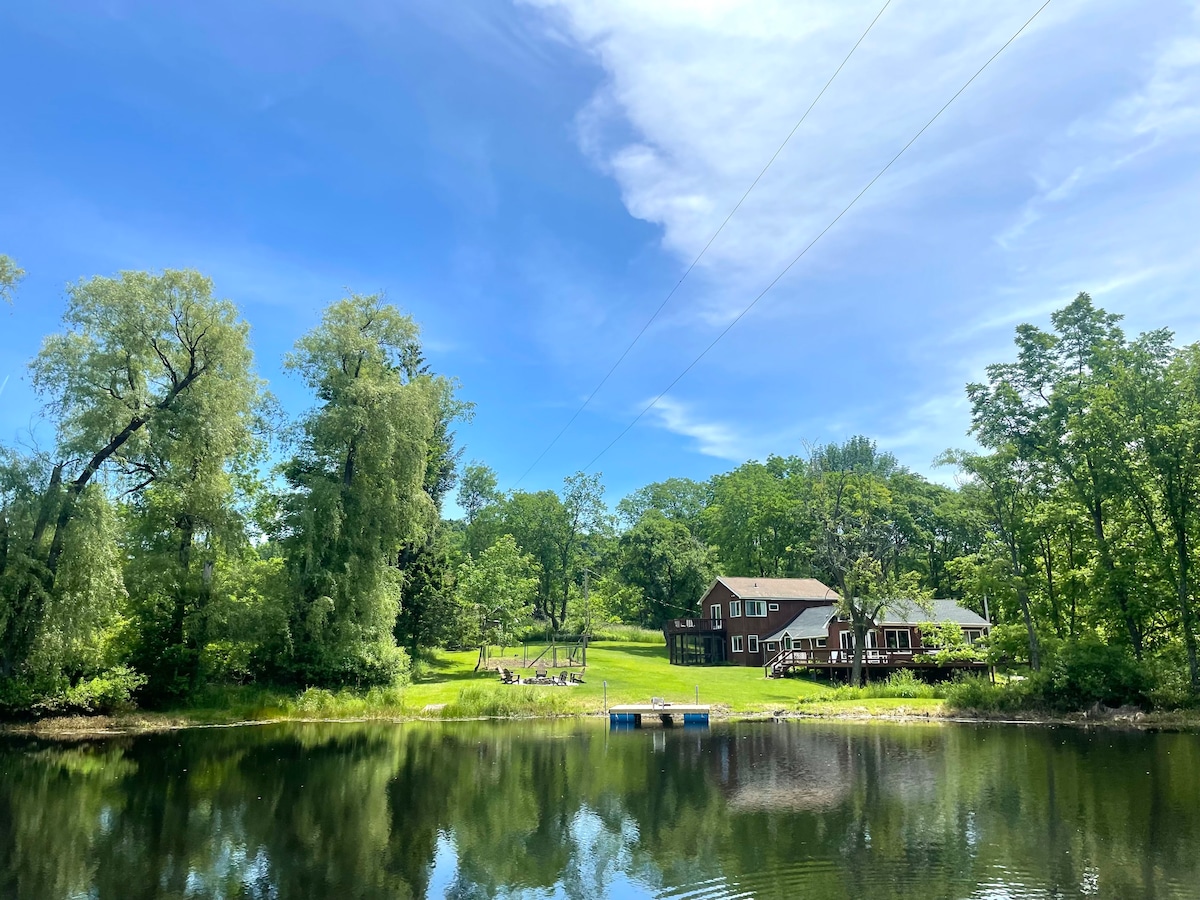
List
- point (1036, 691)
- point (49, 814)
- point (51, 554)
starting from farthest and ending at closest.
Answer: point (1036, 691) < point (51, 554) < point (49, 814)

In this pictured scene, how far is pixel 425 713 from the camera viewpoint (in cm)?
3728

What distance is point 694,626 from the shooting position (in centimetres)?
6228

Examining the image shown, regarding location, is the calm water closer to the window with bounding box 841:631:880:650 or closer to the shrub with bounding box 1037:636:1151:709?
the shrub with bounding box 1037:636:1151:709

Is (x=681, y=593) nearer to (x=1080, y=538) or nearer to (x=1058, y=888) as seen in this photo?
(x=1080, y=538)

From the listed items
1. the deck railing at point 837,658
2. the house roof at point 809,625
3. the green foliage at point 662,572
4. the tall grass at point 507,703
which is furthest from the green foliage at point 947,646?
the green foliage at point 662,572

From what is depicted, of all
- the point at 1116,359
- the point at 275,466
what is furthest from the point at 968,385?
the point at 275,466

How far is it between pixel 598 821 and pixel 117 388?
87.2ft

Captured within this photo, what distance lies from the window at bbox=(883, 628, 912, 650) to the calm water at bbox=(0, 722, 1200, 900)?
2684 cm

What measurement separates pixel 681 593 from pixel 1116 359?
4396 cm

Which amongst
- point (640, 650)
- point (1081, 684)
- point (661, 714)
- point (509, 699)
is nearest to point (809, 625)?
point (640, 650)

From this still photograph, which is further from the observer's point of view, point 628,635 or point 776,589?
point 628,635

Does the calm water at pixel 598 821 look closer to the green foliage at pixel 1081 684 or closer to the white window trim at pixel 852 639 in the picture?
the green foliage at pixel 1081 684

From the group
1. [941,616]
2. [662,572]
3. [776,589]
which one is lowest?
[941,616]

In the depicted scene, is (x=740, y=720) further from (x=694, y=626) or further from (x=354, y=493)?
(x=694, y=626)
